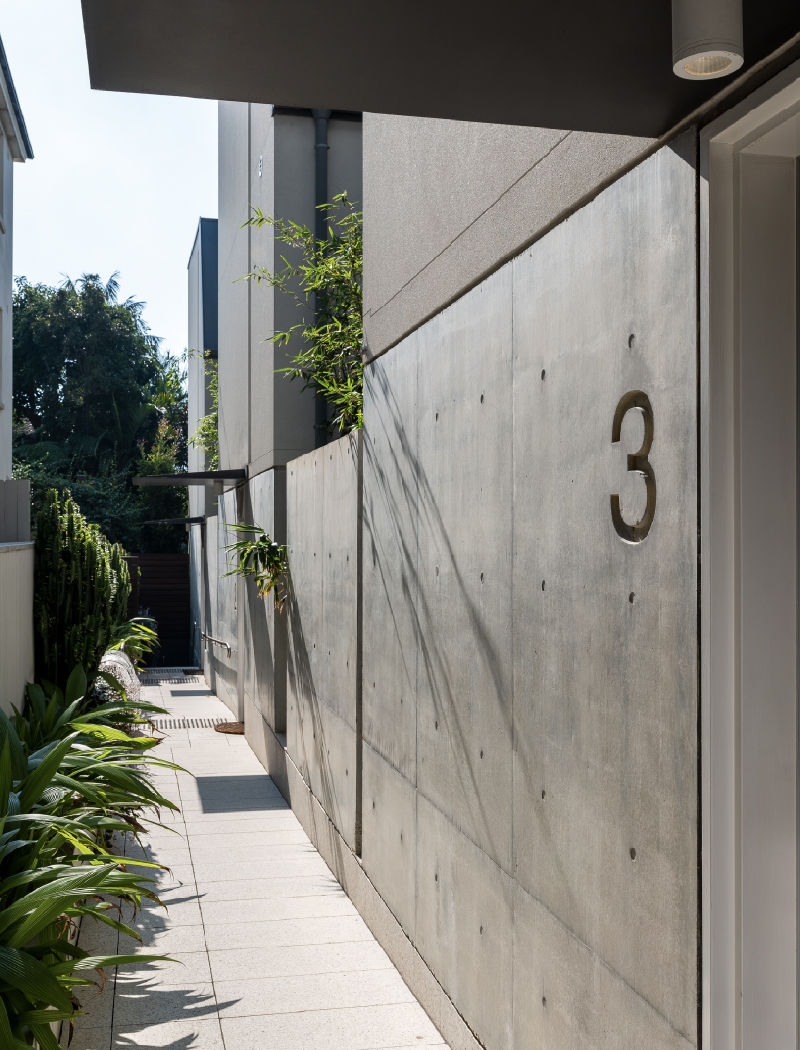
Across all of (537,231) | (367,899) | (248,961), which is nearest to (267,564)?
(367,899)

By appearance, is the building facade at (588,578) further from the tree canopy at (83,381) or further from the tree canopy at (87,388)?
the tree canopy at (83,381)

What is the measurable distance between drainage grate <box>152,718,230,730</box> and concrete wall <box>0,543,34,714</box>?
14.8 feet

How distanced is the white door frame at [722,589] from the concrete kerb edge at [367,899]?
5.20 ft

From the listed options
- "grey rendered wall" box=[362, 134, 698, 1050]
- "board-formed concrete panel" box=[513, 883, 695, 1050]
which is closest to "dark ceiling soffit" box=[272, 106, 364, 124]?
"grey rendered wall" box=[362, 134, 698, 1050]

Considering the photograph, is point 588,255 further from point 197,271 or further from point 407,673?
point 197,271

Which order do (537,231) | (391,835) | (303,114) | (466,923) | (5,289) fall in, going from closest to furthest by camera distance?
(537,231)
(466,923)
(391,835)
(303,114)
(5,289)

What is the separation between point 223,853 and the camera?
6.16m

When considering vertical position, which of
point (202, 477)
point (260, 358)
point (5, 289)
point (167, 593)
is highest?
point (5, 289)

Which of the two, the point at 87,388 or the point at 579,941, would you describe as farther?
the point at 87,388

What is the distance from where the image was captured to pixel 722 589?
190cm

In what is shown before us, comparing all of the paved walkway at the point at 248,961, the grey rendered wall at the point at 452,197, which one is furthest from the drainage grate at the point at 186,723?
the grey rendered wall at the point at 452,197

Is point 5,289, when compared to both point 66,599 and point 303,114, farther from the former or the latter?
point 66,599

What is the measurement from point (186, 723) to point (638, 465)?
1000 cm

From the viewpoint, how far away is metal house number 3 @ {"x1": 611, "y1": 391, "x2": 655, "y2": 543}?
7.05 feet
